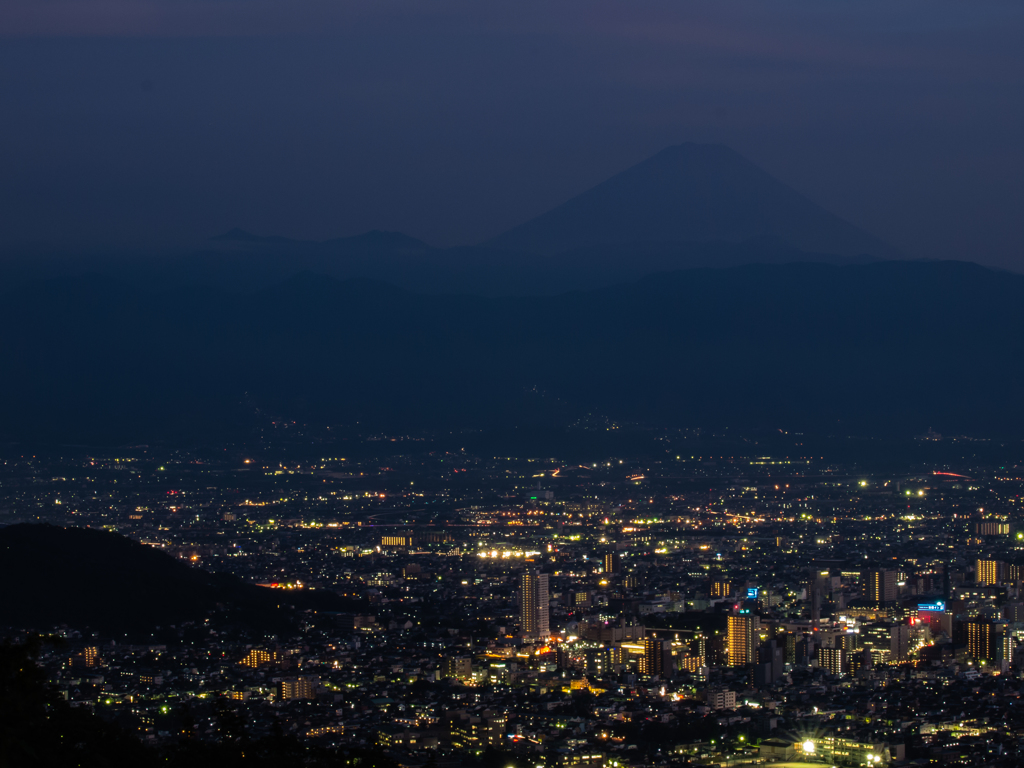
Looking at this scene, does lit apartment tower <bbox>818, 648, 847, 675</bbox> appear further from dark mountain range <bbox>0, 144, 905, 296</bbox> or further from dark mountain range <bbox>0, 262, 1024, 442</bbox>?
dark mountain range <bbox>0, 144, 905, 296</bbox>

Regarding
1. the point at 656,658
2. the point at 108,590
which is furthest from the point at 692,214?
the point at 656,658

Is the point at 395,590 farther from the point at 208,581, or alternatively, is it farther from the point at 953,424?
the point at 953,424

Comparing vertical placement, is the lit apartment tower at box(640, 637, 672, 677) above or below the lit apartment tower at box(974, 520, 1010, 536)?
below

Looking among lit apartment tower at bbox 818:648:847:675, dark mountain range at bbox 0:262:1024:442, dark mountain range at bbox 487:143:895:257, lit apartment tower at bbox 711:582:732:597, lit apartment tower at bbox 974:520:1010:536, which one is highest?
dark mountain range at bbox 487:143:895:257

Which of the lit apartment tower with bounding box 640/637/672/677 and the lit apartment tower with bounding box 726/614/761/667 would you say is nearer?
the lit apartment tower with bounding box 640/637/672/677

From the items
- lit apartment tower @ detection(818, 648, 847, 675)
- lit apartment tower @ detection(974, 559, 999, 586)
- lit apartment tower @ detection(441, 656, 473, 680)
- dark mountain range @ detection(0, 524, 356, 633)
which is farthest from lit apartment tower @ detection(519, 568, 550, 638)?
lit apartment tower @ detection(974, 559, 999, 586)

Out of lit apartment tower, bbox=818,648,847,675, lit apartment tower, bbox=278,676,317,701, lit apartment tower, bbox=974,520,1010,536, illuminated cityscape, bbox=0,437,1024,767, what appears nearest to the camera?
illuminated cityscape, bbox=0,437,1024,767

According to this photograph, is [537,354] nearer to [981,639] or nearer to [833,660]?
[981,639]
